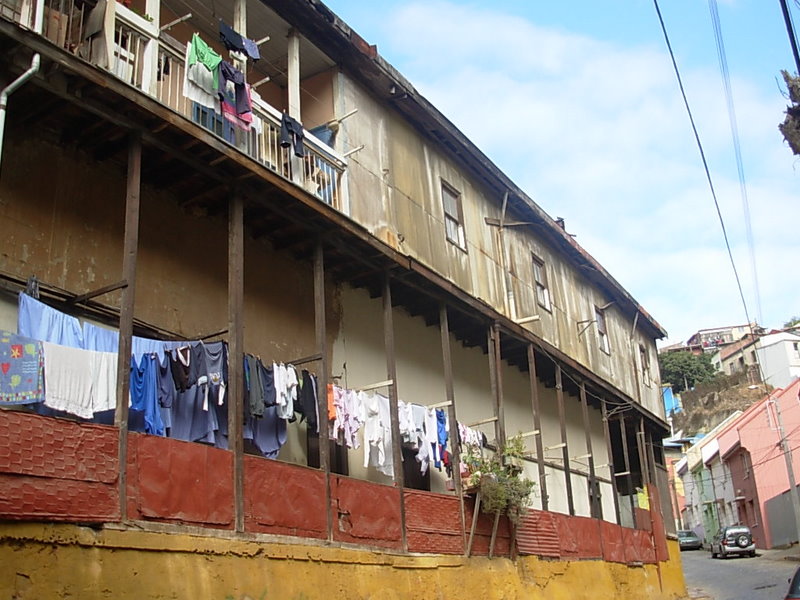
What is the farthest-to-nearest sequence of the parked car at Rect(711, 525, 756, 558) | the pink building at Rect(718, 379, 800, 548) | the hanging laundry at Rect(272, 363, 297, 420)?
the pink building at Rect(718, 379, 800, 548), the parked car at Rect(711, 525, 756, 558), the hanging laundry at Rect(272, 363, 297, 420)

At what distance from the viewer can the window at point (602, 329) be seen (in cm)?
2588

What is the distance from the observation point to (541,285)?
2217 cm

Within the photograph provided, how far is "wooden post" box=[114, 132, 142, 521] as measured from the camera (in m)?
8.77

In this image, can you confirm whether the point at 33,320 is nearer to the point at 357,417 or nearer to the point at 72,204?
the point at 72,204

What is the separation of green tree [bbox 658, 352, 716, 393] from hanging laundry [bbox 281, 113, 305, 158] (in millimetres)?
73585

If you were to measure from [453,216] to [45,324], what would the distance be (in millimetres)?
10502

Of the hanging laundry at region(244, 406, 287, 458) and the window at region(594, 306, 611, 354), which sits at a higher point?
the window at region(594, 306, 611, 354)

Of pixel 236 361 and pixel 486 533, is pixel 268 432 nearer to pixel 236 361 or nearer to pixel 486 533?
pixel 236 361

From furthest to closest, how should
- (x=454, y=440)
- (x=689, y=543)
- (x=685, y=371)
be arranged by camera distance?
(x=685, y=371)
(x=689, y=543)
(x=454, y=440)

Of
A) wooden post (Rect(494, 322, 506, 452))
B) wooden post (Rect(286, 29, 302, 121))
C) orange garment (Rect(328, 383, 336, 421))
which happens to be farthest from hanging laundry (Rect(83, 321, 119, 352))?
wooden post (Rect(494, 322, 506, 452))

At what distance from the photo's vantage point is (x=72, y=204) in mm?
10914

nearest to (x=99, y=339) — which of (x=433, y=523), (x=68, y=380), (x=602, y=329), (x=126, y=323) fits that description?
(x=126, y=323)

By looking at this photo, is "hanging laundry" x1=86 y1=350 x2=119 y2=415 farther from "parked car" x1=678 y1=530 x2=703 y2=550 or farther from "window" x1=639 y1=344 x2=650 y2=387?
"parked car" x1=678 y1=530 x2=703 y2=550

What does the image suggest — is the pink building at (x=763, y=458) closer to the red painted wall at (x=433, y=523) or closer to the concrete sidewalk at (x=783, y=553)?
the concrete sidewalk at (x=783, y=553)
